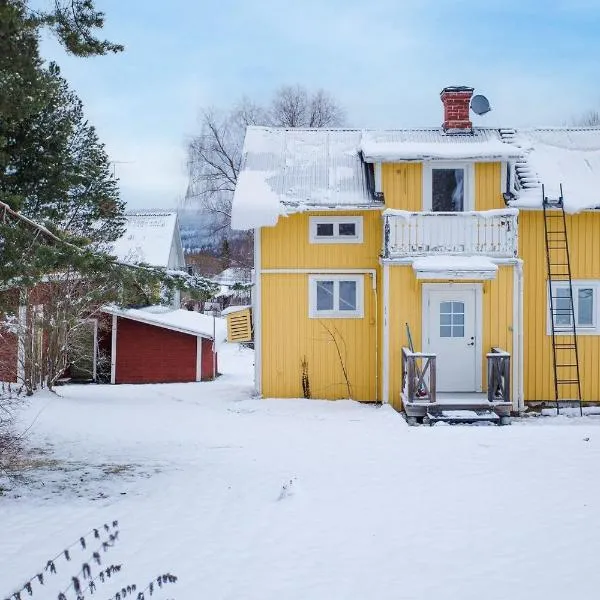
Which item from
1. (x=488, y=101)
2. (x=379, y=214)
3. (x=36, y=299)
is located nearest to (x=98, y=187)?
(x=36, y=299)

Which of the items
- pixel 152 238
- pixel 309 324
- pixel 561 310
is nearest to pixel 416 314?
pixel 309 324

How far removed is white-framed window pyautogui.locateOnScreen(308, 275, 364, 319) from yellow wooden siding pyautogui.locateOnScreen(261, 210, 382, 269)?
285 mm

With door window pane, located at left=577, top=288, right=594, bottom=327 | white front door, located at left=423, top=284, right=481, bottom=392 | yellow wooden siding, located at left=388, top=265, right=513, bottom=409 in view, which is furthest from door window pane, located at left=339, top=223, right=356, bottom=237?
door window pane, located at left=577, top=288, right=594, bottom=327

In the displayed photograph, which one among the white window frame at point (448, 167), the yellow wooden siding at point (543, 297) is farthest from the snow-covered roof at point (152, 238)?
the yellow wooden siding at point (543, 297)

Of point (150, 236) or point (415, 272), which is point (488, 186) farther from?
point (150, 236)

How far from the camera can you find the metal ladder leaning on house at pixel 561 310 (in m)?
14.8

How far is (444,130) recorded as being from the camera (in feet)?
54.7

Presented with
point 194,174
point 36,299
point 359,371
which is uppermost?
point 194,174

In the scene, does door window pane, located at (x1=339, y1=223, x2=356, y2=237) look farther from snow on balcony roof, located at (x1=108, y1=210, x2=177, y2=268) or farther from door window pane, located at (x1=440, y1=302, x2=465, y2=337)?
snow on balcony roof, located at (x1=108, y1=210, x2=177, y2=268)

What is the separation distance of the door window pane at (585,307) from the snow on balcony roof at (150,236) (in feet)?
62.3

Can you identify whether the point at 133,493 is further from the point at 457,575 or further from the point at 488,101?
the point at 488,101

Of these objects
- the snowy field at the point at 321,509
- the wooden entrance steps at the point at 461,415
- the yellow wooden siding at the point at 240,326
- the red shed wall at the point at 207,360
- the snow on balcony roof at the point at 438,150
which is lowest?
the snowy field at the point at 321,509

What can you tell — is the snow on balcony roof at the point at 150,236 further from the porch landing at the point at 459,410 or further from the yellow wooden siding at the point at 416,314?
the porch landing at the point at 459,410

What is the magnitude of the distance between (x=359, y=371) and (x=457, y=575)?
948 centimetres
